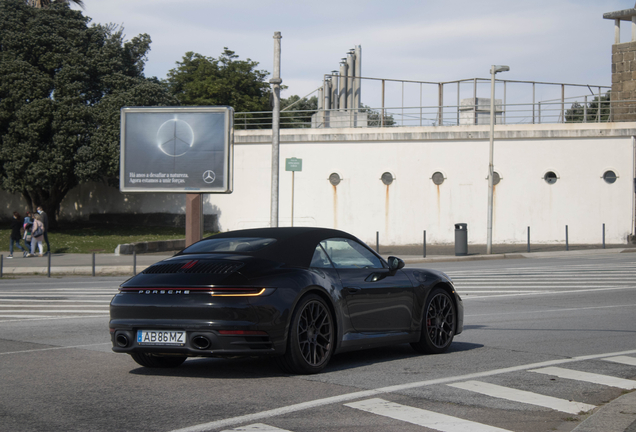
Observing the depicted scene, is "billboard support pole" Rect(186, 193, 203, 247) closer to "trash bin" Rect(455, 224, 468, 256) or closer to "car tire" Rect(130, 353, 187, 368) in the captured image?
"trash bin" Rect(455, 224, 468, 256)

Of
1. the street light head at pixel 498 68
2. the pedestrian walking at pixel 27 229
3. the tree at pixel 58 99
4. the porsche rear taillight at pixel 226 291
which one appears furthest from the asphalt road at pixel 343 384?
the tree at pixel 58 99

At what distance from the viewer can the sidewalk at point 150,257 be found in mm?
23422

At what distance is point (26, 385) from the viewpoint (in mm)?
6629

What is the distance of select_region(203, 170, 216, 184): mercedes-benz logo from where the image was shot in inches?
997

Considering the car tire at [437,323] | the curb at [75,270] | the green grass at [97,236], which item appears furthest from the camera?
the green grass at [97,236]

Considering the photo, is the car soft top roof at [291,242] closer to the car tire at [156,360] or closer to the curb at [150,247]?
the car tire at [156,360]

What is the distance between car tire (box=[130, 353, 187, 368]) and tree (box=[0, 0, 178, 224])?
30987 millimetres

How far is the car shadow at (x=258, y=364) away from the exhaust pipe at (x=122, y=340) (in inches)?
20.3

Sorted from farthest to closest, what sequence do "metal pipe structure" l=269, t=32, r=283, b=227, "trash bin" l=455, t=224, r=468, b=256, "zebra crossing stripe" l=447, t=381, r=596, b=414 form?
"trash bin" l=455, t=224, r=468, b=256 → "metal pipe structure" l=269, t=32, r=283, b=227 → "zebra crossing stripe" l=447, t=381, r=596, b=414

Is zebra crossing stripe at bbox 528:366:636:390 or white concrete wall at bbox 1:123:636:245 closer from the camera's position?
zebra crossing stripe at bbox 528:366:636:390

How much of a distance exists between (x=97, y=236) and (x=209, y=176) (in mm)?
13333

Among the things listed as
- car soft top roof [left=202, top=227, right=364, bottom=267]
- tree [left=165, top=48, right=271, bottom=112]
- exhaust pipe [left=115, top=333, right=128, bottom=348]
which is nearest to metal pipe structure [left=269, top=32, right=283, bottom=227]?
car soft top roof [left=202, top=227, right=364, bottom=267]

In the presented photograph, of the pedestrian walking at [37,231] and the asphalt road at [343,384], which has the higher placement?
the pedestrian walking at [37,231]

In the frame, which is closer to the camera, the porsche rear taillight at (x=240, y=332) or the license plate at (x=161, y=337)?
the porsche rear taillight at (x=240, y=332)
